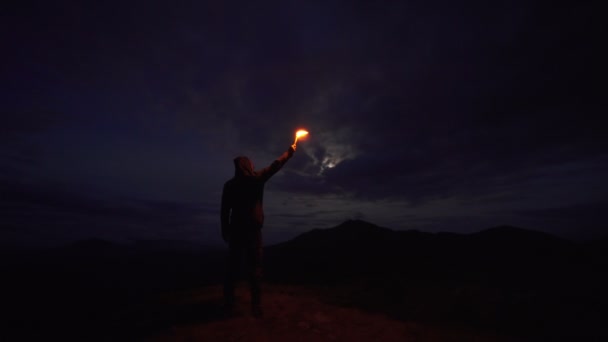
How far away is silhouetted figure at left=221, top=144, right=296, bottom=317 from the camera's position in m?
5.33

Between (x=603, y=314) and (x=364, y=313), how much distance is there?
4.41 metres

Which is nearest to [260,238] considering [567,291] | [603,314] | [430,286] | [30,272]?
[430,286]

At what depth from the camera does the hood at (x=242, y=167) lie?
18.2ft

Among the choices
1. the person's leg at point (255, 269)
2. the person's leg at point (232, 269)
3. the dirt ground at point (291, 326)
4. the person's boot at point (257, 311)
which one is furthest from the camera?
the person's leg at point (232, 269)

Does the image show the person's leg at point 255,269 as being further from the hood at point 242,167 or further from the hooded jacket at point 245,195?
the hood at point 242,167

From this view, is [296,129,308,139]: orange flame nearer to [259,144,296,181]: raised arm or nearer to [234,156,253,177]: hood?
[259,144,296,181]: raised arm

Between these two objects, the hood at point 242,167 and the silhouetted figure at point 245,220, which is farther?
the hood at point 242,167

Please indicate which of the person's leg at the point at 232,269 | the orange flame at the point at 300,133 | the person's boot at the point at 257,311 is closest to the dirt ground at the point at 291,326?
the person's boot at the point at 257,311

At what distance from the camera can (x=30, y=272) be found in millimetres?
28172

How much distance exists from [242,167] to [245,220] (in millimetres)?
1107

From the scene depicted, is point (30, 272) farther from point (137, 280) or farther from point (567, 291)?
point (567, 291)

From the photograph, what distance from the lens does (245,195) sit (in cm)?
553

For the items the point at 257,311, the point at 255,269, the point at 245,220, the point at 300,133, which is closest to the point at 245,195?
the point at 245,220

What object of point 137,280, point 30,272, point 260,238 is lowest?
point 137,280
